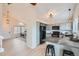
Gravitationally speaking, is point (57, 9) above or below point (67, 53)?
above

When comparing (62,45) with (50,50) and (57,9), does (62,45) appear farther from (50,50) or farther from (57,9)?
(57,9)

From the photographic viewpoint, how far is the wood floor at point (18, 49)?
194 cm

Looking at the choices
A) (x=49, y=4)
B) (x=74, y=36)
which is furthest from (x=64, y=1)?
(x=74, y=36)

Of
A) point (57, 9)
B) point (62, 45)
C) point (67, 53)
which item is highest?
point (57, 9)

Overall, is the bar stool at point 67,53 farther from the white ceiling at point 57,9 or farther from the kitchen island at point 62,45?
the white ceiling at point 57,9

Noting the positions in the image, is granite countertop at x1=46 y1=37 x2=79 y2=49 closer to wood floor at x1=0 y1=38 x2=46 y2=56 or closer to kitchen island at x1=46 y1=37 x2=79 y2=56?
kitchen island at x1=46 y1=37 x2=79 y2=56

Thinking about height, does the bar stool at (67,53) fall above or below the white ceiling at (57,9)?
below

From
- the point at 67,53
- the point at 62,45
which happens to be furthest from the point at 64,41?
the point at 67,53

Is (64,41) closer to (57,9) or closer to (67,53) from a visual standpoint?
(67,53)

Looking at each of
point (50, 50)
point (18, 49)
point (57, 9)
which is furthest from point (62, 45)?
point (18, 49)

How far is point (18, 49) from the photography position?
6.55 ft

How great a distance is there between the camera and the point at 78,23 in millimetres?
1942

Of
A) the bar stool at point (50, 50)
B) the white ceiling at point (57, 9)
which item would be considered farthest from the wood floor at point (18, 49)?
the white ceiling at point (57, 9)

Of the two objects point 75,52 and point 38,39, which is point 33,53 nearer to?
point 38,39
